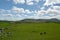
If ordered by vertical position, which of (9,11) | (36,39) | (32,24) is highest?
(9,11)

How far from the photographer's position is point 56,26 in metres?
4.18

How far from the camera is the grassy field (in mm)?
3994

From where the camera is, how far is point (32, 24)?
4250 millimetres

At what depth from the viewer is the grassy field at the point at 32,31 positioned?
3.99 metres

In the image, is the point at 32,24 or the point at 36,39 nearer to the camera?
the point at 36,39

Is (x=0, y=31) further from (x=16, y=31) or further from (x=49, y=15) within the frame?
(x=49, y=15)

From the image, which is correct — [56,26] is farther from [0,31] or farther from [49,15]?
[0,31]

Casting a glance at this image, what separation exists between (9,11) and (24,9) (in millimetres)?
366

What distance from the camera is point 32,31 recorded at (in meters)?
4.11

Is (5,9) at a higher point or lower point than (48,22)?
higher

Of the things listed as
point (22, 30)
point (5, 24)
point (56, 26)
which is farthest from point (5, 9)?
point (56, 26)

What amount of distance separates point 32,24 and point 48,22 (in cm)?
40

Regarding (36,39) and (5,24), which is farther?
(5,24)

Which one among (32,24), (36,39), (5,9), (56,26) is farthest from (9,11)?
(56,26)
